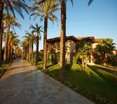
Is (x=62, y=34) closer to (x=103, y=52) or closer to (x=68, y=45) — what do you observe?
(x=103, y=52)

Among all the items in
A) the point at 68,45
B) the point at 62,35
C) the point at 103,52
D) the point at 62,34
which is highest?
the point at 62,34

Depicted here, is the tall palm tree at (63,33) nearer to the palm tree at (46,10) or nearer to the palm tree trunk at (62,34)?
the palm tree trunk at (62,34)

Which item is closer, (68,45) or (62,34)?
(62,34)

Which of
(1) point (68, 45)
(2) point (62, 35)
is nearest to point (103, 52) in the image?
(1) point (68, 45)

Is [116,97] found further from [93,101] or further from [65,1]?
[65,1]

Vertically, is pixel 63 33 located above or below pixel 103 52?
above

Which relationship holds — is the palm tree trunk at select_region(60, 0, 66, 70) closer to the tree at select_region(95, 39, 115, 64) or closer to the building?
the building

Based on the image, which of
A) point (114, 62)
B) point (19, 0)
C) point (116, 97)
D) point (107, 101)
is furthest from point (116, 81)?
point (114, 62)

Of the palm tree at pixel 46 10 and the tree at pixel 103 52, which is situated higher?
the palm tree at pixel 46 10

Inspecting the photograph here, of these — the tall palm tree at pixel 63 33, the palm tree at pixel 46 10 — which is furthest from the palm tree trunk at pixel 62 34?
the palm tree at pixel 46 10

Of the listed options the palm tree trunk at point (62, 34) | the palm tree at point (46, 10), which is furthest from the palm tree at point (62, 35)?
the palm tree at point (46, 10)

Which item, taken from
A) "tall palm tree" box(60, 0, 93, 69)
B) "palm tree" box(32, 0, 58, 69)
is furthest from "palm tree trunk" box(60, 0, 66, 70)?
"palm tree" box(32, 0, 58, 69)

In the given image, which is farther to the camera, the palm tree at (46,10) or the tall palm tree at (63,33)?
the palm tree at (46,10)

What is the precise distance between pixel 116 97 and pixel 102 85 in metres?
4.35
